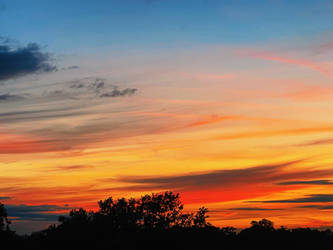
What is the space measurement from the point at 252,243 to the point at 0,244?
144ft

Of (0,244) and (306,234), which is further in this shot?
(306,234)

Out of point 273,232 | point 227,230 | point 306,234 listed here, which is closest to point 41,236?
point 227,230

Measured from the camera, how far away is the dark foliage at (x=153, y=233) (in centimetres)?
7450

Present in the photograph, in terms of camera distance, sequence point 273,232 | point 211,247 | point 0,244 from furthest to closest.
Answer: point 273,232, point 211,247, point 0,244

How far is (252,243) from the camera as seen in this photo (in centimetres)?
8862

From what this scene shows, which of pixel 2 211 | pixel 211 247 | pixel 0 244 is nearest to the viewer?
pixel 0 244

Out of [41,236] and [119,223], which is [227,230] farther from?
[41,236]

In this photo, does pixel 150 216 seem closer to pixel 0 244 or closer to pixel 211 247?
pixel 211 247

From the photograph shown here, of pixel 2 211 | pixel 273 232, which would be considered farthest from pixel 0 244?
pixel 273 232

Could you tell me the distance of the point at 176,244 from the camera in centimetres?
7875

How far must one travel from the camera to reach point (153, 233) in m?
84.9

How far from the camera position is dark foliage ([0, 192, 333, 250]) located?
7450 centimetres

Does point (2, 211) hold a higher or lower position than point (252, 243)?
higher

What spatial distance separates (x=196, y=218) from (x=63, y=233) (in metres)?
28.0
